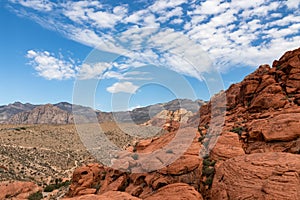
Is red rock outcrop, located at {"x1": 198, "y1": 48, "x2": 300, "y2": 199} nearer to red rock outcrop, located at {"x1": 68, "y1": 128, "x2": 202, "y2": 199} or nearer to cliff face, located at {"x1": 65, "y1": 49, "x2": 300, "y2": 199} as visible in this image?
cliff face, located at {"x1": 65, "y1": 49, "x2": 300, "y2": 199}

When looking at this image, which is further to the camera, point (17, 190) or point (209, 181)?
point (17, 190)

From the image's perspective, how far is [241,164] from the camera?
15359 mm

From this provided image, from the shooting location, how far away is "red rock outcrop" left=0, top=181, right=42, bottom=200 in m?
32.9

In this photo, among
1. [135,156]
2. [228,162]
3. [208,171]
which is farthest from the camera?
[135,156]

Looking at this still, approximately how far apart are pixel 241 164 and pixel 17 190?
98.2 feet

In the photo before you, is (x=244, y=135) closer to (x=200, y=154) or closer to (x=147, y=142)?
(x=200, y=154)

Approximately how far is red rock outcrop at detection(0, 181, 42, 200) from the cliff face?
10.5 m

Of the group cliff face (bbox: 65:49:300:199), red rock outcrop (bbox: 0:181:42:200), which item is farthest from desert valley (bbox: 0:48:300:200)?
red rock outcrop (bbox: 0:181:42:200)

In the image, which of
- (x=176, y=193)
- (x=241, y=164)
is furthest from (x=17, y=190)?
(x=241, y=164)

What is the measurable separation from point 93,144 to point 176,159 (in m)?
58.8

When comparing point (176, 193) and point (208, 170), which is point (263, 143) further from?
point (176, 193)

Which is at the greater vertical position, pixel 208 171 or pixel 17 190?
pixel 208 171

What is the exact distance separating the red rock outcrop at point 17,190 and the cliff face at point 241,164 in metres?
10.5

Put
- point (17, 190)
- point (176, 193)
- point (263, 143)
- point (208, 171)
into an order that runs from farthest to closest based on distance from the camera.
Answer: point (17, 190)
point (263, 143)
point (208, 171)
point (176, 193)
